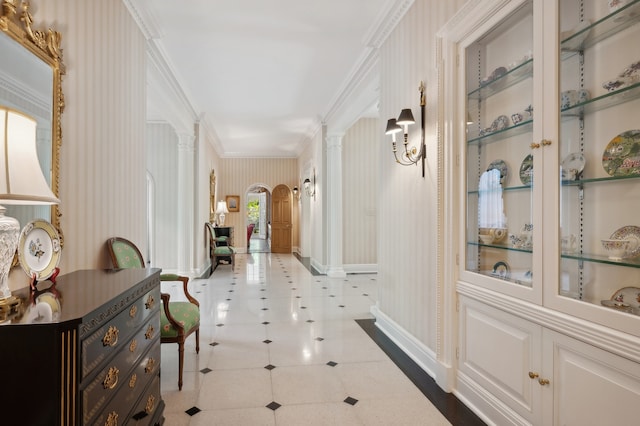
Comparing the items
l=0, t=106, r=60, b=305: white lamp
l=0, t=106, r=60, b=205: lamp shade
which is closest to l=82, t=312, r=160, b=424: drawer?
l=0, t=106, r=60, b=305: white lamp

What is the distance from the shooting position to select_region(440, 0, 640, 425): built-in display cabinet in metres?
1.59

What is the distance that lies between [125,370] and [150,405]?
0.53m

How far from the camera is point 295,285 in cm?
687

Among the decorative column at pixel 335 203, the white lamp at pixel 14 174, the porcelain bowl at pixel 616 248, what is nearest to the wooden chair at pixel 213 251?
the decorative column at pixel 335 203

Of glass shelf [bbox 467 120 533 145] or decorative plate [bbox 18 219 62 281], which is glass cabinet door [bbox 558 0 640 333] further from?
decorative plate [bbox 18 219 62 281]

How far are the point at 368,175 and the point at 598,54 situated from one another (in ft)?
21.5

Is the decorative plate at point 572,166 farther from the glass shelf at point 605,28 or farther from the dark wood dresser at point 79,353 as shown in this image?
the dark wood dresser at point 79,353

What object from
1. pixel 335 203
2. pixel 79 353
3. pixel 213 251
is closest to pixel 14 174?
pixel 79 353

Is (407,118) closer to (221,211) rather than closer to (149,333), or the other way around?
(149,333)

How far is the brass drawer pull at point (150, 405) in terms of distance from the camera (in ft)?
6.71

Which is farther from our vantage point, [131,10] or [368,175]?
[368,175]

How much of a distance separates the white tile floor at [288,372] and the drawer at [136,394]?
391mm

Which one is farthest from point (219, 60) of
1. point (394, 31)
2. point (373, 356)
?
point (373, 356)

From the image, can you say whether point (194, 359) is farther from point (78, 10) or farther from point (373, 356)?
point (78, 10)
